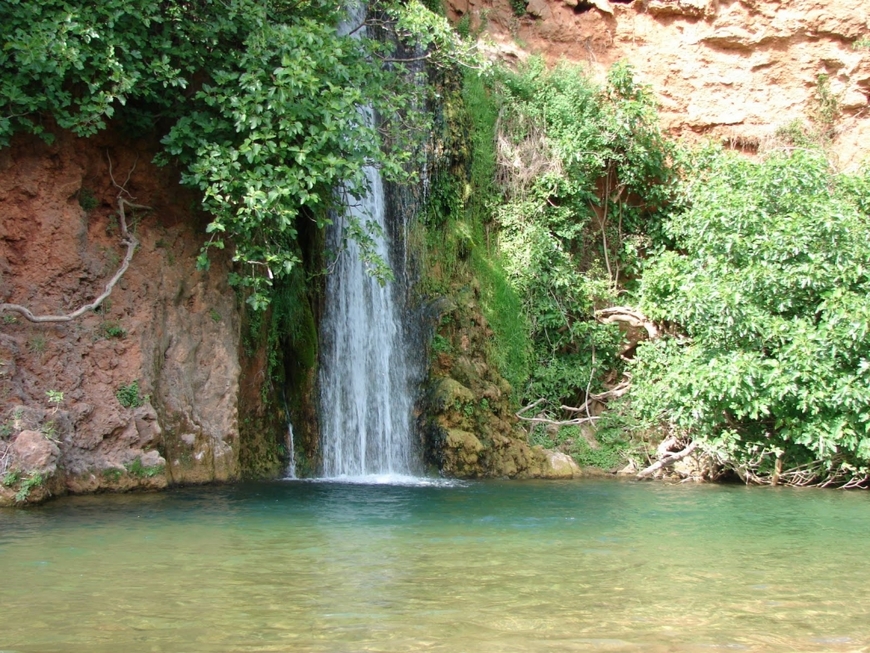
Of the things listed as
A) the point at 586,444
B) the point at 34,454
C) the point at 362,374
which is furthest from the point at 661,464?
the point at 34,454

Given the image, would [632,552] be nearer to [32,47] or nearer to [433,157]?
[32,47]

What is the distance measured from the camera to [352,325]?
1427 cm

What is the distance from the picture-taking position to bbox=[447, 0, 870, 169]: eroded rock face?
60.4 ft

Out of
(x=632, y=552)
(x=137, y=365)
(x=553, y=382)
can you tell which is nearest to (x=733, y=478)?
(x=553, y=382)

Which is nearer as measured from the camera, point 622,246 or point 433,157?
point 433,157

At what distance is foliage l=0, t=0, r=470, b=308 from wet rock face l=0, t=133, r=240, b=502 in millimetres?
693

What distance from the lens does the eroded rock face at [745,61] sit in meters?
18.4

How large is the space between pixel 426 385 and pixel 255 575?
8136 mm

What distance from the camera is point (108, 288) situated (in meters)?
11.2

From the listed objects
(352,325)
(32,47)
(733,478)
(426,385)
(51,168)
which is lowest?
(733,478)

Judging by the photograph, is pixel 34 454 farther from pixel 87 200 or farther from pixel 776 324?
pixel 776 324

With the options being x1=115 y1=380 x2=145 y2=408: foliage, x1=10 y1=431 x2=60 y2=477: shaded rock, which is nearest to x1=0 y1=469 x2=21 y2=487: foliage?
x1=10 y1=431 x2=60 y2=477: shaded rock

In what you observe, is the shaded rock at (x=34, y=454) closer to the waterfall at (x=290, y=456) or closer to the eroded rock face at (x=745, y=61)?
the waterfall at (x=290, y=456)

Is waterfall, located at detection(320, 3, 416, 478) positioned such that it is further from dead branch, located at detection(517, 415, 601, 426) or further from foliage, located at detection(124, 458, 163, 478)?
foliage, located at detection(124, 458, 163, 478)
